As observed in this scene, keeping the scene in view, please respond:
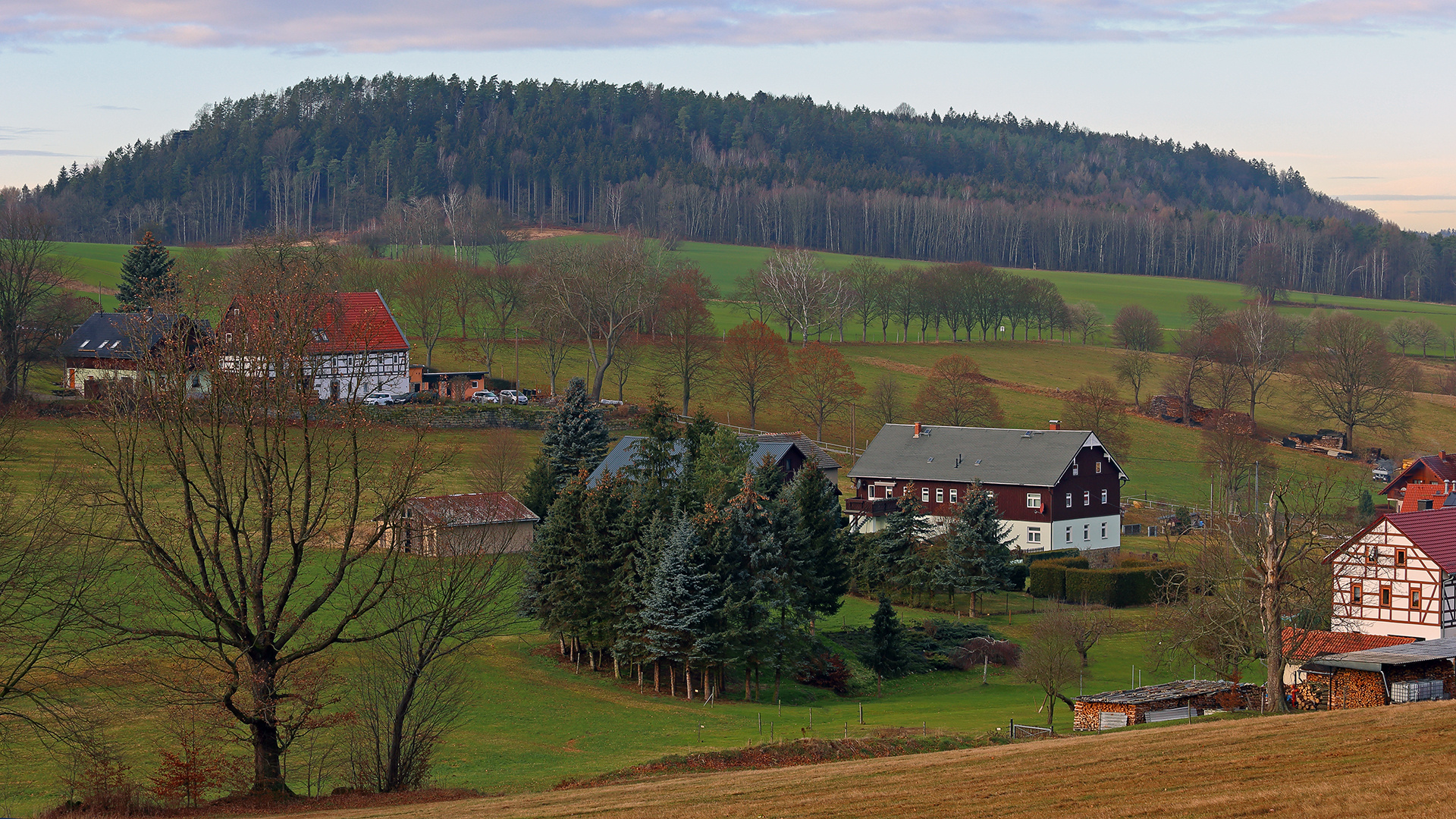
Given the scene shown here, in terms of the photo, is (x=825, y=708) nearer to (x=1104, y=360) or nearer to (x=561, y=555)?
(x=561, y=555)

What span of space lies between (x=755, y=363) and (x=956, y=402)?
14533mm

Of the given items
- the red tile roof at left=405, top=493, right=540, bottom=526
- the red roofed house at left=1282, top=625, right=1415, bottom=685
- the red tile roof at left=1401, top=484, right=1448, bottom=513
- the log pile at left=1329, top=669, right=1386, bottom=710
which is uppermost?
the red tile roof at left=405, top=493, right=540, bottom=526

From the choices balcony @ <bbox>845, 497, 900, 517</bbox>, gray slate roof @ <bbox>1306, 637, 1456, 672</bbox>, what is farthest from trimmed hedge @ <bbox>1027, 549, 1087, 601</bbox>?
gray slate roof @ <bbox>1306, 637, 1456, 672</bbox>

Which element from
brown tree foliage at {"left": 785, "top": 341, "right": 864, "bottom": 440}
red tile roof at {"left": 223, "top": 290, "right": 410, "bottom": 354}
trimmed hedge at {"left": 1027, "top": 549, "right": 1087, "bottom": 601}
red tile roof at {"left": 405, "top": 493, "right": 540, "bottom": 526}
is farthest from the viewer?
brown tree foliage at {"left": 785, "top": 341, "right": 864, "bottom": 440}

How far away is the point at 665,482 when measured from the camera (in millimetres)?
47281

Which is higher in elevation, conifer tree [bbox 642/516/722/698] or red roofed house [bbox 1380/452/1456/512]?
red roofed house [bbox 1380/452/1456/512]

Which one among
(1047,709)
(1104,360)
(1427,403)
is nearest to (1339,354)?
(1427,403)

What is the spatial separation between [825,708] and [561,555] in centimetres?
1080

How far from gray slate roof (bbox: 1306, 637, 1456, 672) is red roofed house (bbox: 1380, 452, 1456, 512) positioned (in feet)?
119

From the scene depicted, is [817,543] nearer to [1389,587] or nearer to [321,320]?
[1389,587]

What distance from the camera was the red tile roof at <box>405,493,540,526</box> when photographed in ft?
160

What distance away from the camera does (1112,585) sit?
58719 mm

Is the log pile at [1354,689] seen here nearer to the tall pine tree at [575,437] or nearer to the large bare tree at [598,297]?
the tall pine tree at [575,437]

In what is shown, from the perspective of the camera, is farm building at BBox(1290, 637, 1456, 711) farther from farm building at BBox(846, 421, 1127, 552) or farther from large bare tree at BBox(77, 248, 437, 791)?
farm building at BBox(846, 421, 1127, 552)
